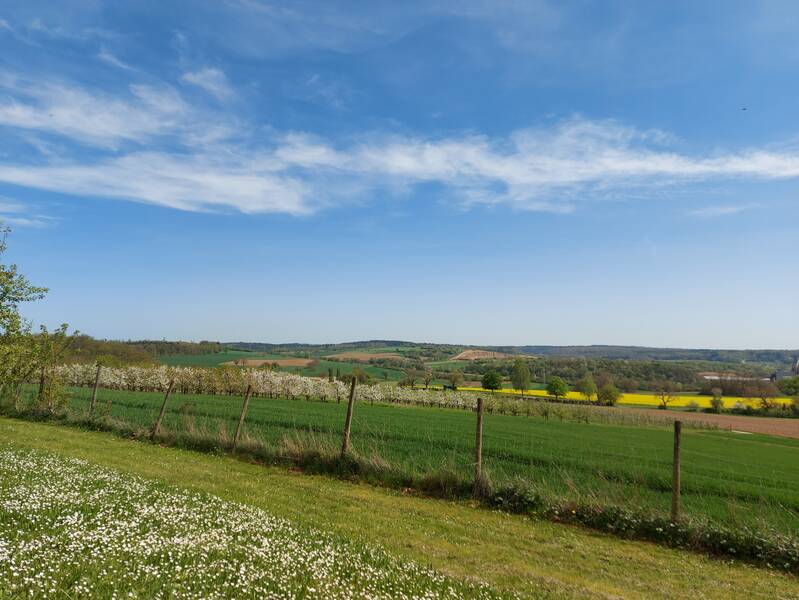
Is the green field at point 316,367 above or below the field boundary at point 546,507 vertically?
below

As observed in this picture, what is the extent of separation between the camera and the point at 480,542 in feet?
30.7

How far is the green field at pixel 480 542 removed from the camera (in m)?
7.62

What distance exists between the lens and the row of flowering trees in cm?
6856

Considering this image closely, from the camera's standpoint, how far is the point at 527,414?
69.6 m

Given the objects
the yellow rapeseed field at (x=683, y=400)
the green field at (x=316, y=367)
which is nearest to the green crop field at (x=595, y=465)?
the yellow rapeseed field at (x=683, y=400)

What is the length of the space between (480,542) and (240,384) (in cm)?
6676

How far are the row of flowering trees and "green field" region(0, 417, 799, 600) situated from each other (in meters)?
56.9

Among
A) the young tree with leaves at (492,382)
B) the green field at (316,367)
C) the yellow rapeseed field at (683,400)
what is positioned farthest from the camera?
the young tree with leaves at (492,382)

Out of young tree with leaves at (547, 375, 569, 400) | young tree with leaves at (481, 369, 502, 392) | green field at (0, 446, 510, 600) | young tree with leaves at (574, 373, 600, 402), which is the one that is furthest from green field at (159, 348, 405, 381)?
green field at (0, 446, 510, 600)

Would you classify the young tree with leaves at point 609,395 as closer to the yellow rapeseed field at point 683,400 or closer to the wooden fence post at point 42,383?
the yellow rapeseed field at point 683,400

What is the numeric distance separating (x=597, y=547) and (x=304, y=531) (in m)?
6.30

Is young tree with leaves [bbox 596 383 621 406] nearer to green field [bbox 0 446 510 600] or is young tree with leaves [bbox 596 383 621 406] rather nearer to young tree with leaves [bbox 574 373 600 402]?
young tree with leaves [bbox 574 373 600 402]

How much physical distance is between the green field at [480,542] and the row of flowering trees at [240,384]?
187ft

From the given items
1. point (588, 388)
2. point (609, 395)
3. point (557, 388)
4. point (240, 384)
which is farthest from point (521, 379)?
point (240, 384)
